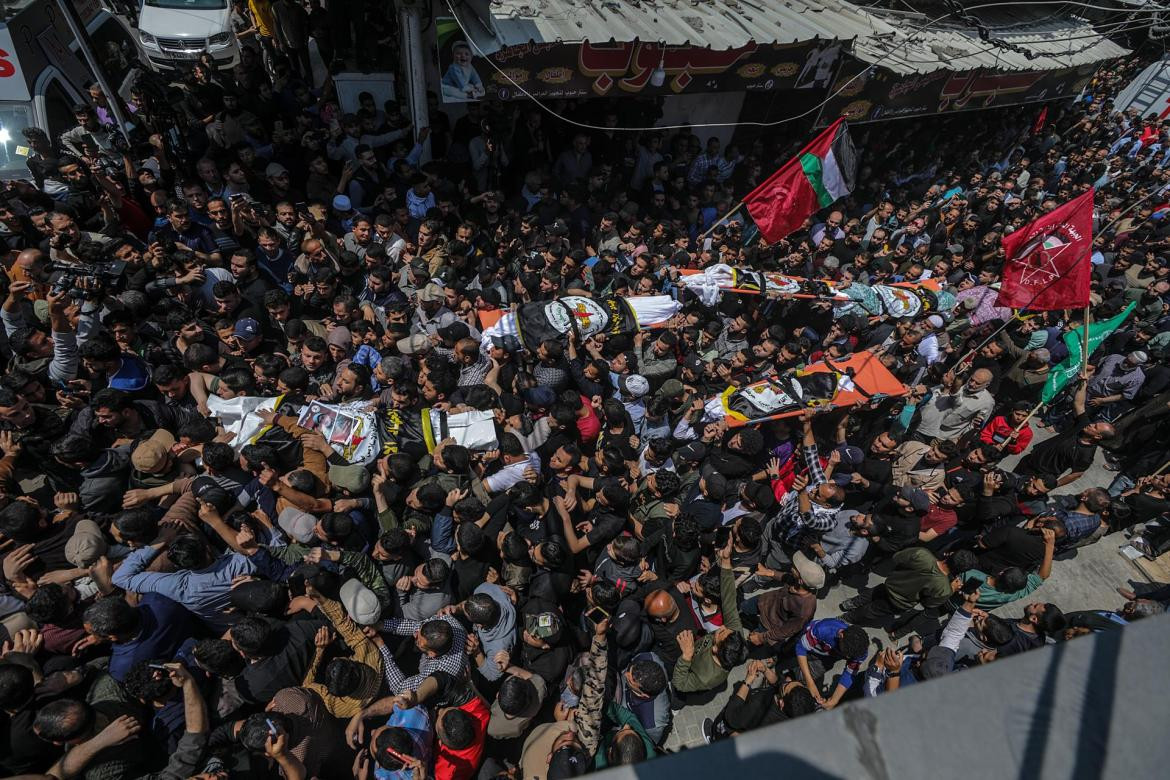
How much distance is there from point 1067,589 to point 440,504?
7.24m

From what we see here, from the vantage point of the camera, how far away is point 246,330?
5219 mm

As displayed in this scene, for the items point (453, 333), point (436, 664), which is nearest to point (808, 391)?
point (453, 333)

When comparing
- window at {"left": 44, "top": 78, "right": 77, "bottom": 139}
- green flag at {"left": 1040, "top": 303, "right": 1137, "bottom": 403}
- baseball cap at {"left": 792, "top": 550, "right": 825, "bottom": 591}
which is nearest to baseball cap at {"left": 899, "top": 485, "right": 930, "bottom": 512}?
baseball cap at {"left": 792, "top": 550, "right": 825, "bottom": 591}

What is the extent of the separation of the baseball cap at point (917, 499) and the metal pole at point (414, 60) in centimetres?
834

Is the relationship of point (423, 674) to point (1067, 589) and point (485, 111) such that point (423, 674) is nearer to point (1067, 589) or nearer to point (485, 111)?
point (1067, 589)

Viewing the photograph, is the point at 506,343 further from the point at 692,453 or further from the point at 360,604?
the point at 360,604

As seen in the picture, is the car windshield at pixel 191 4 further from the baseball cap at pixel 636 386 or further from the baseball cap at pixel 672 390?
the baseball cap at pixel 672 390

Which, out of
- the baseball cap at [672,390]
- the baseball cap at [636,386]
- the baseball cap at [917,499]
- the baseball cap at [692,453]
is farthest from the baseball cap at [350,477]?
the baseball cap at [917,499]

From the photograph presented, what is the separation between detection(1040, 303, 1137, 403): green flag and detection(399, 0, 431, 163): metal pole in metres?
9.65

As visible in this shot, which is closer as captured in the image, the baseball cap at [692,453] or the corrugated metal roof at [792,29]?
the baseball cap at [692,453]

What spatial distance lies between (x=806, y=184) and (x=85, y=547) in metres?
8.49

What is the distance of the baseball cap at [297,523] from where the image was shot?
13.1ft

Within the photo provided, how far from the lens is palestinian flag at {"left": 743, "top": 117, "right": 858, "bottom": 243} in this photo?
7.59 metres

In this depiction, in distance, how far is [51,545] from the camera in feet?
12.1
